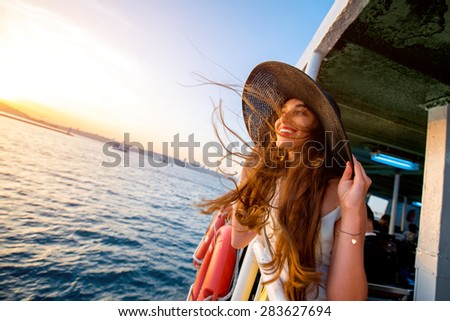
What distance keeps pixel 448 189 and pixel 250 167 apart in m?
2.01

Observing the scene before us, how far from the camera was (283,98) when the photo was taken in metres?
1.76

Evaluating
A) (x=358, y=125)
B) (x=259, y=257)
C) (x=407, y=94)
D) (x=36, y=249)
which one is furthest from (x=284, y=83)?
(x=36, y=249)

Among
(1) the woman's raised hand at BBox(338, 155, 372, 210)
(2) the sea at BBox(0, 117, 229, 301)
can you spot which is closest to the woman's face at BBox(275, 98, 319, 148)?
(1) the woman's raised hand at BBox(338, 155, 372, 210)

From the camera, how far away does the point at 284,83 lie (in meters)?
1.62

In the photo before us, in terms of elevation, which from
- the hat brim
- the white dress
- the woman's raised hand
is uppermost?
the hat brim

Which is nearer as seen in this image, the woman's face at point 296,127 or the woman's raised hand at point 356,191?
the woman's raised hand at point 356,191


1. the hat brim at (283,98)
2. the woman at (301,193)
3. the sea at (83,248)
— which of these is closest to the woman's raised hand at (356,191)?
the woman at (301,193)

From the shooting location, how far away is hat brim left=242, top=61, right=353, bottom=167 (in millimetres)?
1255

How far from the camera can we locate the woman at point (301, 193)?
1.04 metres

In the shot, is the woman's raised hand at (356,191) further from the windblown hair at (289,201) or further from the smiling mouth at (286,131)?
the smiling mouth at (286,131)

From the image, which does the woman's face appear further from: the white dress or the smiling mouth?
the white dress

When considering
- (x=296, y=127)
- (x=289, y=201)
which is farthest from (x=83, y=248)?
(x=296, y=127)

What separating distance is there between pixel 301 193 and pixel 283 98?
796 mm

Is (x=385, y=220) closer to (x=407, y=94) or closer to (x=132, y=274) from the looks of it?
(x=407, y=94)
